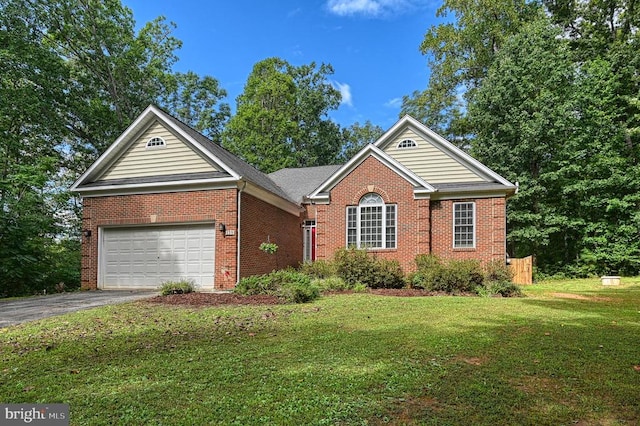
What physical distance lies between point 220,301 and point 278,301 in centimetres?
149

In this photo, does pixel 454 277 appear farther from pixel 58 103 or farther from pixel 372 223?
pixel 58 103

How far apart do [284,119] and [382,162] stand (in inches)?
820

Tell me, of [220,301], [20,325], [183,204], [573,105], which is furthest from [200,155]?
[573,105]

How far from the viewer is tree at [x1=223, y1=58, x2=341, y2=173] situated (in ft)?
106

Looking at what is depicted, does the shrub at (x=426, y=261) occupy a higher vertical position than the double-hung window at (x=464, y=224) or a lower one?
lower

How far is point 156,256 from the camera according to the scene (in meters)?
13.6

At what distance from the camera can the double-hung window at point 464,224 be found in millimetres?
14930

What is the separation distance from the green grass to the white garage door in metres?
5.59

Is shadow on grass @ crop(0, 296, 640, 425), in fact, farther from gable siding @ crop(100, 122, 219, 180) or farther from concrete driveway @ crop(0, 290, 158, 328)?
gable siding @ crop(100, 122, 219, 180)

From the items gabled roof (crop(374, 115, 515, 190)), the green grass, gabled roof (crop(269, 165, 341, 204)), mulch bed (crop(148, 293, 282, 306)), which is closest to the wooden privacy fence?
gabled roof (crop(374, 115, 515, 190))

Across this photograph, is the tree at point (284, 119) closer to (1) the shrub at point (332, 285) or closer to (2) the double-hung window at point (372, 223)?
(2) the double-hung window at point (372, 223)

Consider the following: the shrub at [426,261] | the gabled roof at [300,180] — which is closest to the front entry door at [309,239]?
the gabled roof at [300,180]

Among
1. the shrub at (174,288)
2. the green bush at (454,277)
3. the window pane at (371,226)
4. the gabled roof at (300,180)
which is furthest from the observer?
the gabled roof at (300,180)

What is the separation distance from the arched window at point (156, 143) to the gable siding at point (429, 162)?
30.7 feet
